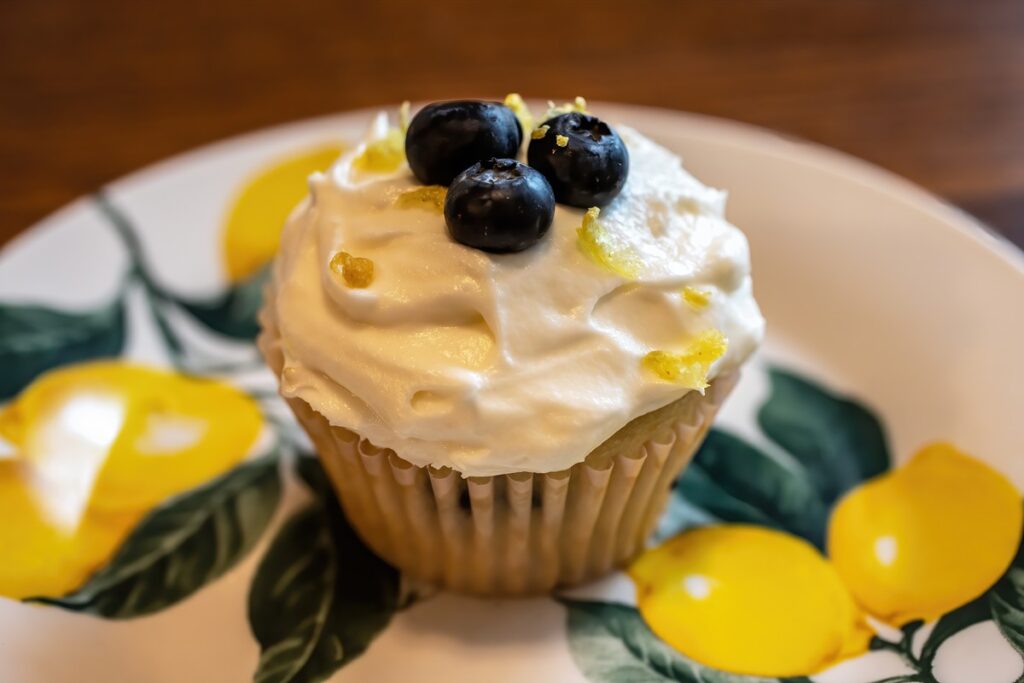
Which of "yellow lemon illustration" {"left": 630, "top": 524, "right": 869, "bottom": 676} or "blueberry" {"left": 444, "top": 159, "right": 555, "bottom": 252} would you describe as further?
"yellow lemon illustration" {"left": 630, "top": 524, "right": 869, "bottom": 676}

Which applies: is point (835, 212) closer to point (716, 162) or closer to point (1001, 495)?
point (716, 162)

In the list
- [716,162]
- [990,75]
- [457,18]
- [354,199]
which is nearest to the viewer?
[354,199]

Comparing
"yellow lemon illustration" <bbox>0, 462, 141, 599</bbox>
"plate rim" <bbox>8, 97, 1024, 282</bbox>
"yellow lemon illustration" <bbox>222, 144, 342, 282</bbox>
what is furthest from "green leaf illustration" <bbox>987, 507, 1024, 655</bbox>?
"yellow lemon illustration" <bbox>222, 144, 342, 282</bbox>

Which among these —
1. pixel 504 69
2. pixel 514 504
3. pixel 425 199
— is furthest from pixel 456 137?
pixel 504 69

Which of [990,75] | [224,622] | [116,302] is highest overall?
[990,75]

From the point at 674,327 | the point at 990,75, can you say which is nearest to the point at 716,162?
the point at 674,327

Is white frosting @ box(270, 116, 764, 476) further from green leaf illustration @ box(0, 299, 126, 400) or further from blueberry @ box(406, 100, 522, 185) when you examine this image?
green leaf illustration @ box(0, 299, 126, 400)

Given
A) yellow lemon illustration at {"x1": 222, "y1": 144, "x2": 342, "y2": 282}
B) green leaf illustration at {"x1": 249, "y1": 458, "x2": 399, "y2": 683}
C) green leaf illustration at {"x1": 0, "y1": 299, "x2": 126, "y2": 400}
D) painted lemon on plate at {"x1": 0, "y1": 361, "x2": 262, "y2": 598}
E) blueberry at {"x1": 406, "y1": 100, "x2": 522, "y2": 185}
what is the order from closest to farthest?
blueberry at {"x1": 406, "y1": 100, "x2": 522, "y2": 185}
green leaf illustration at {"x1": 249, "y1": 458, "x2": 399, "y2": 683}
painted lemon on plate at {"x1": 0, "y1": 361, "x2": 262, "y2": 598}
green leaf illustration at {"x1": 0, "y1": 299, "x2": 126, "y2": 400}
yellow lemon illustration at {"x1": 222, "y1": 144, "x2": 342, "y2": 282}

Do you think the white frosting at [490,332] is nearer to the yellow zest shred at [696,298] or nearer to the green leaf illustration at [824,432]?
the yellow zest shred at [696,298]
